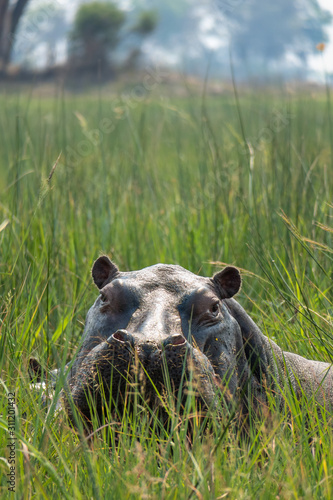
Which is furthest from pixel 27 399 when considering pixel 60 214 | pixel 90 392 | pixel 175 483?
pixel 60 214

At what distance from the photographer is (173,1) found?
114 meters

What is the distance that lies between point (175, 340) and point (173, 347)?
24mm

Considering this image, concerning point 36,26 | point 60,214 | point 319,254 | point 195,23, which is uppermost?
point 195,23

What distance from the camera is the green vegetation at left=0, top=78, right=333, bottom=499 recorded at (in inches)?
66.6

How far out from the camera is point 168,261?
380cm

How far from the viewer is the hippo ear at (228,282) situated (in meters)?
2.55

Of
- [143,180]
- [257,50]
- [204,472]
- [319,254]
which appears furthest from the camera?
[257,50]

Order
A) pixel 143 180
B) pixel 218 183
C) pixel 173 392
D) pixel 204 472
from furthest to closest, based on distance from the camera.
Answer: pixel 143 180
pixel 218 183
pixel 173 392
pixel 204 472

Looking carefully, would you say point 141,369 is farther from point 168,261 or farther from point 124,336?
point 168,261

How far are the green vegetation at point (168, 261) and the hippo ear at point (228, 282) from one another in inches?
5.1

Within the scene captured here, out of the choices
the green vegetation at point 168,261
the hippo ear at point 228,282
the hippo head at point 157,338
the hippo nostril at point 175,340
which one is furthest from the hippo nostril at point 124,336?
the hippo ear at point 228,282

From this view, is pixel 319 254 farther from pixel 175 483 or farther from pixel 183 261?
pixel 175 483

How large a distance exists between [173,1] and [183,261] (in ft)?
388

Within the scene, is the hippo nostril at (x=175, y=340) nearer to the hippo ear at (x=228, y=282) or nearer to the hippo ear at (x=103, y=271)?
the hippo ear at (x=228, y=282)
